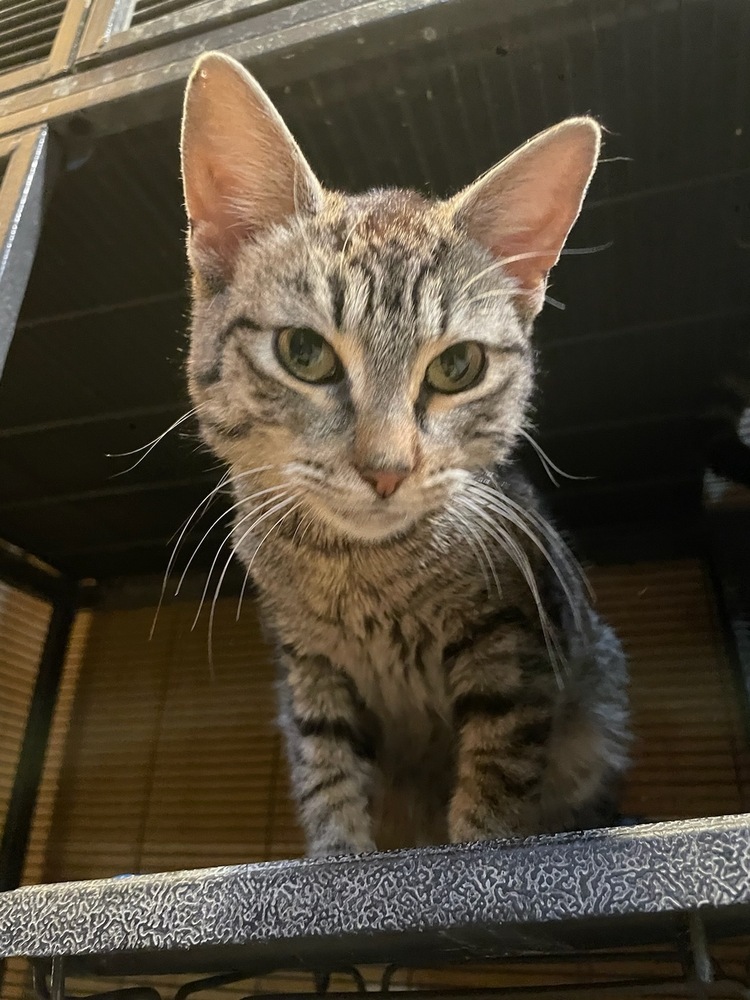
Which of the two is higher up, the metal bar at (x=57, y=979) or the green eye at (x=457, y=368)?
the green eye at (x=457, y=368)

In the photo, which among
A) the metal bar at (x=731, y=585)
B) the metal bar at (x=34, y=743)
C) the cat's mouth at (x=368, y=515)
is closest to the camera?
the cat's mouth at (x=368, y=515)

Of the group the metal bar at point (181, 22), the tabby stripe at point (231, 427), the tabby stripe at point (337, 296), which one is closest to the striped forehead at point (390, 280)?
the tabby stripe at point (337, 296)

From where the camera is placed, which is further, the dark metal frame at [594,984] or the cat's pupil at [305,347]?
the cat's pupil at [305,347]

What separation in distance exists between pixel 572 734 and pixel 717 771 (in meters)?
0.58

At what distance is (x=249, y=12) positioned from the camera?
2.97 feet

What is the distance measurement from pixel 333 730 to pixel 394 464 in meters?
0.41

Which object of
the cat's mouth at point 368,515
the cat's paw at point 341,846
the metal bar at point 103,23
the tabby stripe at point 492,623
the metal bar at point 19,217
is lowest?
the cat's paw at point 341,846

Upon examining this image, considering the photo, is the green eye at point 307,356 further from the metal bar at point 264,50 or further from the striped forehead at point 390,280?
the metal bar at point 264,50

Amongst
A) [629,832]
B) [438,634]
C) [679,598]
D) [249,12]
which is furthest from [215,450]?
[679,598]

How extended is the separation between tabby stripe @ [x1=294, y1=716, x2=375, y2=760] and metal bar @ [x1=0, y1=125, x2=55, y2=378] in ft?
1.80

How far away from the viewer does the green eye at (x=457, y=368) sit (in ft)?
2.84

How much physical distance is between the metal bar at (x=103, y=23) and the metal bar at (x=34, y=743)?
4.31ft

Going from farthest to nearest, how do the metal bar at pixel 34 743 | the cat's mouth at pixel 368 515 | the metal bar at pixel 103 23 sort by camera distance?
1. the metal bar at pixel 34 743
2. the metal bar at pixel 103 23
3. the cat's mouth at pixel 368 515

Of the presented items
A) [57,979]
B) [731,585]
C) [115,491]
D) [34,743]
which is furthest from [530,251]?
[34,743]
